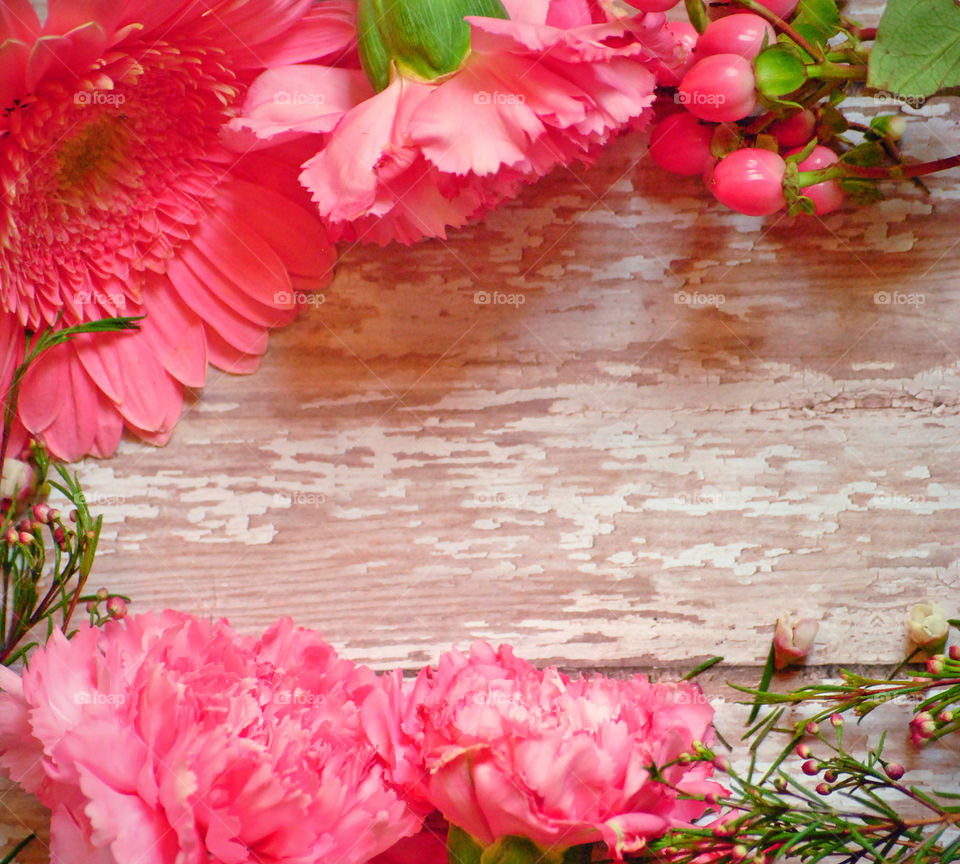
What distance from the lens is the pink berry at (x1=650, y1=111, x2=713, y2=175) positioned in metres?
0.56

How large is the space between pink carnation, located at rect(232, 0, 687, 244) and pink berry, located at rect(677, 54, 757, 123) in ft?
0.08

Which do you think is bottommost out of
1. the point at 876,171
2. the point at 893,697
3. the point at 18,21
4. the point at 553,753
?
the point at 893,697

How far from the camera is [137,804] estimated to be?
432 mm

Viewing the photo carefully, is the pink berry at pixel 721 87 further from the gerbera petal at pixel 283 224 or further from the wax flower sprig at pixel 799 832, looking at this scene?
the wax flower sprig at pixel 799 832

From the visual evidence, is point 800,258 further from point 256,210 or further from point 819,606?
point 256,210

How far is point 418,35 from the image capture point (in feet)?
1.65

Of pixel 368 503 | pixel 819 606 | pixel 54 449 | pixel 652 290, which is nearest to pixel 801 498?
pixel 819 606

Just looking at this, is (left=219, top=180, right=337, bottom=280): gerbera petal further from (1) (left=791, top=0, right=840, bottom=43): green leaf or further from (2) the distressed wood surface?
(1) (left=791, top=0, right=840, bottom=43): green leaf

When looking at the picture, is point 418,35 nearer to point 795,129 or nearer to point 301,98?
point 301,98

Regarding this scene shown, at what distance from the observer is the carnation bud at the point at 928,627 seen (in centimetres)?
56

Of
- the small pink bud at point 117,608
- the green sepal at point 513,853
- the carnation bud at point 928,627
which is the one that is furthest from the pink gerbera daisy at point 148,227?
the carnation bud at point 928,627

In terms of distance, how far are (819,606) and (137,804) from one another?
444 mm

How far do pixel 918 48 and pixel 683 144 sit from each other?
5.6 inches

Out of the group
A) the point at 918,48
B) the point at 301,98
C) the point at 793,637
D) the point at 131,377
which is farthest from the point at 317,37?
the point at 793,637
